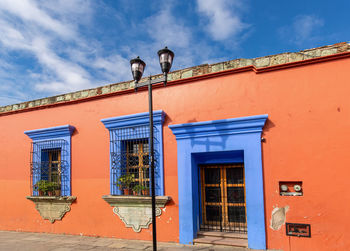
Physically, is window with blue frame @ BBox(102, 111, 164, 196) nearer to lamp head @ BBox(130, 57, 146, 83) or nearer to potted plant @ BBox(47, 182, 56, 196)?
lamp head @ BBox(130, 57, 146, 83)

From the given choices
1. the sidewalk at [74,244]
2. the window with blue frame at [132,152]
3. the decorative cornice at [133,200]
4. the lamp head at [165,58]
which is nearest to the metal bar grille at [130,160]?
the window with blue frame at [132,152]

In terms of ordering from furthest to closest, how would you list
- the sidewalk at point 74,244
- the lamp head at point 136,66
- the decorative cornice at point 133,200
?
the decorative cornice at point 133,200, the sidewalk at point 74,244, the lamp head at point 136,66

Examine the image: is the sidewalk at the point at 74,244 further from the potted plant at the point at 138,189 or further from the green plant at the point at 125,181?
the green plant at the point at 125,181

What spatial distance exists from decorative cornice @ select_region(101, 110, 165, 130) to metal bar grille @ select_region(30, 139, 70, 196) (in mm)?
1511

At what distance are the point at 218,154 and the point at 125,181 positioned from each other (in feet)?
7.21

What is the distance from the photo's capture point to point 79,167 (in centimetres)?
649

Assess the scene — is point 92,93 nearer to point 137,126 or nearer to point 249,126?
point 137,126

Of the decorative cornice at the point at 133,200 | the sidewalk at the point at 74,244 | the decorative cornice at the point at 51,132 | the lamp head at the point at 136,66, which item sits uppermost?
the lamp head at the point at 136,66

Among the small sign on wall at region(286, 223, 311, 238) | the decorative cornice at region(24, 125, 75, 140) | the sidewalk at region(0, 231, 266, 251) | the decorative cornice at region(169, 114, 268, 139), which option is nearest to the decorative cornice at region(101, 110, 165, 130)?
the decorative cornice at region(169, 114, 268, 139)

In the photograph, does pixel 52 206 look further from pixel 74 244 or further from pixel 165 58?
pixel 165 58

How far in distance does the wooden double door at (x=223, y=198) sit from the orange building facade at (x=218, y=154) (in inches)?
0.8

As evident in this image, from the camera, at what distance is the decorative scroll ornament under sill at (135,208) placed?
544 centimetres

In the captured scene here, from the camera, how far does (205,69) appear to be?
18.0ft

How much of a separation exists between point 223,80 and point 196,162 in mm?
1841
